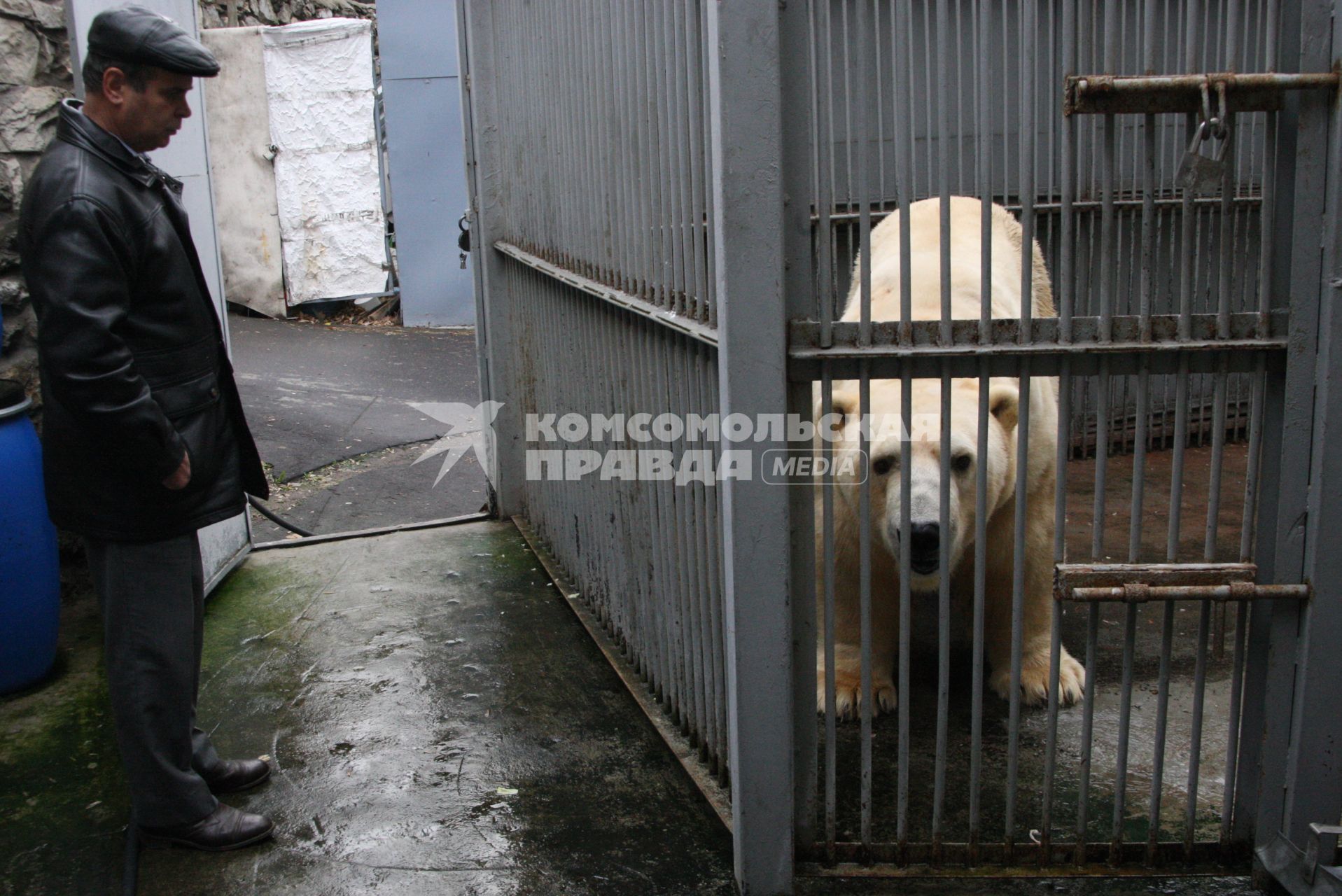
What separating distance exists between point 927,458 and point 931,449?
0.12 feet

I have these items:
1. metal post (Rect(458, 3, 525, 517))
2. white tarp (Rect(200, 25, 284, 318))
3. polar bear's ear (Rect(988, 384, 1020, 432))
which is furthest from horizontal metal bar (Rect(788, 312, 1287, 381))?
white tarp (Rect(200, 25, 284, 318))

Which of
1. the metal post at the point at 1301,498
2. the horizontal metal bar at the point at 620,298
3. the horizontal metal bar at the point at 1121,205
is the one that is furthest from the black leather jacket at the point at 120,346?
the horizontal metal bar at the point at 1121,205

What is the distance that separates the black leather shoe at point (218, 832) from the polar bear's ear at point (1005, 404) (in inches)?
90.3

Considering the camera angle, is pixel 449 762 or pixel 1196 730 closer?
pixel 1196 730

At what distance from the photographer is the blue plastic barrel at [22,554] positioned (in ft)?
12.4

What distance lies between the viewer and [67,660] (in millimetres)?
4254

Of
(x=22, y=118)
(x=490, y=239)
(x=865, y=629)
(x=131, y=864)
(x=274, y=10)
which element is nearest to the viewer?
(x=865, y=629)

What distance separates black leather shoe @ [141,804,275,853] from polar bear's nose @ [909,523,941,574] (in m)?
1.88

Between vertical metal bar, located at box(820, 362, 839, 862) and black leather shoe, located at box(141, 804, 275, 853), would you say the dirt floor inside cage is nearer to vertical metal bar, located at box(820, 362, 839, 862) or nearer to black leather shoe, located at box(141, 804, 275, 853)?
vertical metal bar, located at box(820, 362, 839, 862)

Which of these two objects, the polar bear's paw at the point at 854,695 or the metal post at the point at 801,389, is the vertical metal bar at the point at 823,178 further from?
the polar bear's paw at the point at 854,695

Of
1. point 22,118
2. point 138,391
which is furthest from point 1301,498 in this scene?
point 22,118

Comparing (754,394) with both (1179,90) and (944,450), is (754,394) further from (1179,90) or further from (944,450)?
(1179,90)

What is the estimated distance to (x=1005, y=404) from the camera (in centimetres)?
331

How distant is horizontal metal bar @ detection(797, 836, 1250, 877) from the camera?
2.65 meters
